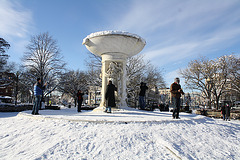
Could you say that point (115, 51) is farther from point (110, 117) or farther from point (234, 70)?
point (234, 70)

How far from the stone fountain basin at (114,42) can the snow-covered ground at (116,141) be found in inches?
176

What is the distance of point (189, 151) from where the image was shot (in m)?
3.77

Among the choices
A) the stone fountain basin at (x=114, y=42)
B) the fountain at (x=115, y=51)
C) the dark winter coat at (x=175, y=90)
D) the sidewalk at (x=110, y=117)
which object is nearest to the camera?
the sidewalk at (x=110, y=117)

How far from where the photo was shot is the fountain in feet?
27.5

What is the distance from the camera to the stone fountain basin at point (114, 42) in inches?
323

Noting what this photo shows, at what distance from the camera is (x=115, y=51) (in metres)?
9.12

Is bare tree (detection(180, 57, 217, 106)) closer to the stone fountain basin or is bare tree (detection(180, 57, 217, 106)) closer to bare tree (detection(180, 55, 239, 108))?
bare tree (detection(180, 55, 239, 108))

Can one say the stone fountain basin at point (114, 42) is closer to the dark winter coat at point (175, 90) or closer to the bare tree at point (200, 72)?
the dark winter coat at point (175, 90)

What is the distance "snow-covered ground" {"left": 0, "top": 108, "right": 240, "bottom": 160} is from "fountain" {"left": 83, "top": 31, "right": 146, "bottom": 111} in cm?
395

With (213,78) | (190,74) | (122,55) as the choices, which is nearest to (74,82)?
(190,74)

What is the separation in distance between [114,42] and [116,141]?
5534 mm

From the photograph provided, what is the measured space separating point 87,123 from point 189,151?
8.98 ft

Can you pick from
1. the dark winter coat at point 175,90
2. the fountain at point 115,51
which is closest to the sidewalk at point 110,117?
the dark winter coat at point 175,90

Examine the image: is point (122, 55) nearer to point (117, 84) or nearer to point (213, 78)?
point (117, 84)
